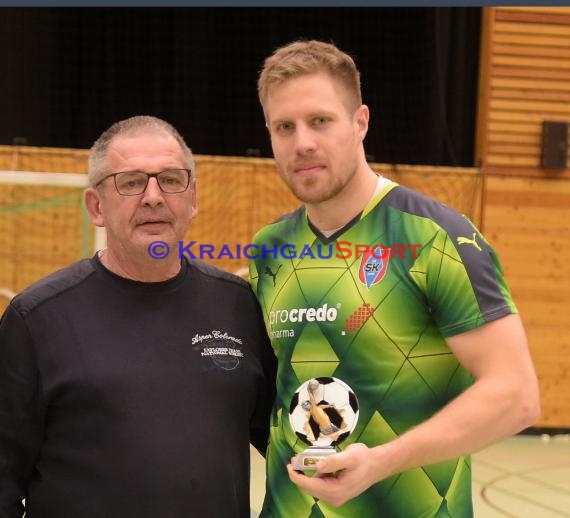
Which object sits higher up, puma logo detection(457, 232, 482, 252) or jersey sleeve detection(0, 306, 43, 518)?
puma logo detection(457, 232, 482, 252)

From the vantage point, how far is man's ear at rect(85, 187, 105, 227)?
1.98 m

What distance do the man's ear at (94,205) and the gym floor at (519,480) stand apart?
305 centimetres

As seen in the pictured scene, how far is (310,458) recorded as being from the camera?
1.58 meters

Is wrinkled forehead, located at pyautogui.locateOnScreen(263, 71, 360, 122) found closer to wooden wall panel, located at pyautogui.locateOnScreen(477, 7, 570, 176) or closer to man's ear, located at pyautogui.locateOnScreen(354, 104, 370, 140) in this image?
man's ear, located at pyautogui.locateOnScreen(354, 104, 370, 140)

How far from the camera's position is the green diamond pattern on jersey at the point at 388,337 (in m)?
1.85

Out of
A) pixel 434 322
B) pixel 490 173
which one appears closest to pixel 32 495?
pixel 434 322

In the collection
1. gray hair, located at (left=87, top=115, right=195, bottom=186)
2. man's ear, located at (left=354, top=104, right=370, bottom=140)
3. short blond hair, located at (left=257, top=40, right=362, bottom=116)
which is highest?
short blond hair, located at (left=257, top=40, right=362, bottom=116)

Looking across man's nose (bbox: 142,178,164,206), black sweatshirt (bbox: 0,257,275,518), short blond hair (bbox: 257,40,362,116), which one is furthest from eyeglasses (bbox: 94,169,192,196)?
short blond hair (bbox: 257,40,362,116)

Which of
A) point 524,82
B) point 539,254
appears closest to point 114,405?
point 539,254

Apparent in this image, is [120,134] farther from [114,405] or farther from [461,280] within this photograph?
[461,280]

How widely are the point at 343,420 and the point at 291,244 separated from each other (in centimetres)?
51

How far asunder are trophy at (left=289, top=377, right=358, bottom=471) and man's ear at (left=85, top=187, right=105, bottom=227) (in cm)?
69

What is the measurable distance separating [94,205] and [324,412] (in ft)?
2.64

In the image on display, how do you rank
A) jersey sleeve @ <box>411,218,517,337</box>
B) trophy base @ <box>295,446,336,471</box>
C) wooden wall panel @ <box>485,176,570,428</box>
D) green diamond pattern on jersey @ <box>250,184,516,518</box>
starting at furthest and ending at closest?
wooden wall panel @ <box>485,176,570,428</box> < green diamond pattern on jersey @ <box>250,184,516,518</box> < jersey sleeve @ <box>411,218,517,337</box> < trophy base @ <box>295,446,336,471</box>
